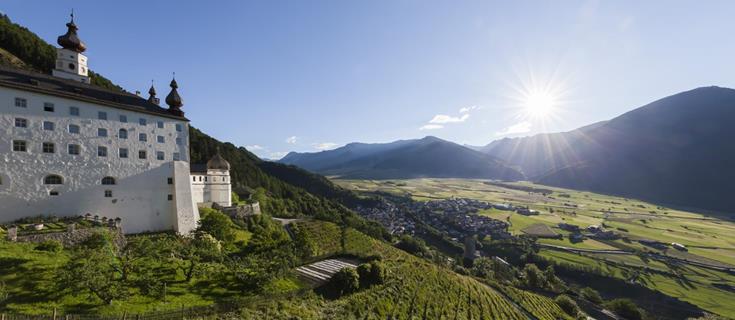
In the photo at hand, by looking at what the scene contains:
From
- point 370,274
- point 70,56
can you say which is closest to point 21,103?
point 70,56

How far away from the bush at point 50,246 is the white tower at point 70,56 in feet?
109

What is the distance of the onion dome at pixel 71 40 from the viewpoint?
45.3 m

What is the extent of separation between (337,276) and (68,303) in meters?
20.6

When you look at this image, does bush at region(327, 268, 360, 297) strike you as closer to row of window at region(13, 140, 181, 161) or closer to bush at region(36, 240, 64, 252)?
bush at region(36, 240, 64, 252)

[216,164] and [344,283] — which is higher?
[216,164]

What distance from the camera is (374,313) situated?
2775cm

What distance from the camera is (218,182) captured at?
58.2 metres

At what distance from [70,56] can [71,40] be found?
2.57m

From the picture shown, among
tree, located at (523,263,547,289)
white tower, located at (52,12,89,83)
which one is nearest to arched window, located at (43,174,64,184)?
white tower, located at (52,12,89,83)

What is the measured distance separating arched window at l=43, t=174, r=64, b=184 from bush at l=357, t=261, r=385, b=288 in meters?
37.1

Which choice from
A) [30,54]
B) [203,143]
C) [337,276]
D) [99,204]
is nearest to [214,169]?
[99,204]

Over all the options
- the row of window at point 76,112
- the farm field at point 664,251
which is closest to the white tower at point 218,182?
the row of window at point 76,112

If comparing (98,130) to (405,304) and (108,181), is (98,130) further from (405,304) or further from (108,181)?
(405,304)

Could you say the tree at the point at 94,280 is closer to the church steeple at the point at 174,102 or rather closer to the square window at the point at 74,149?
the square window at the point at 74,149
